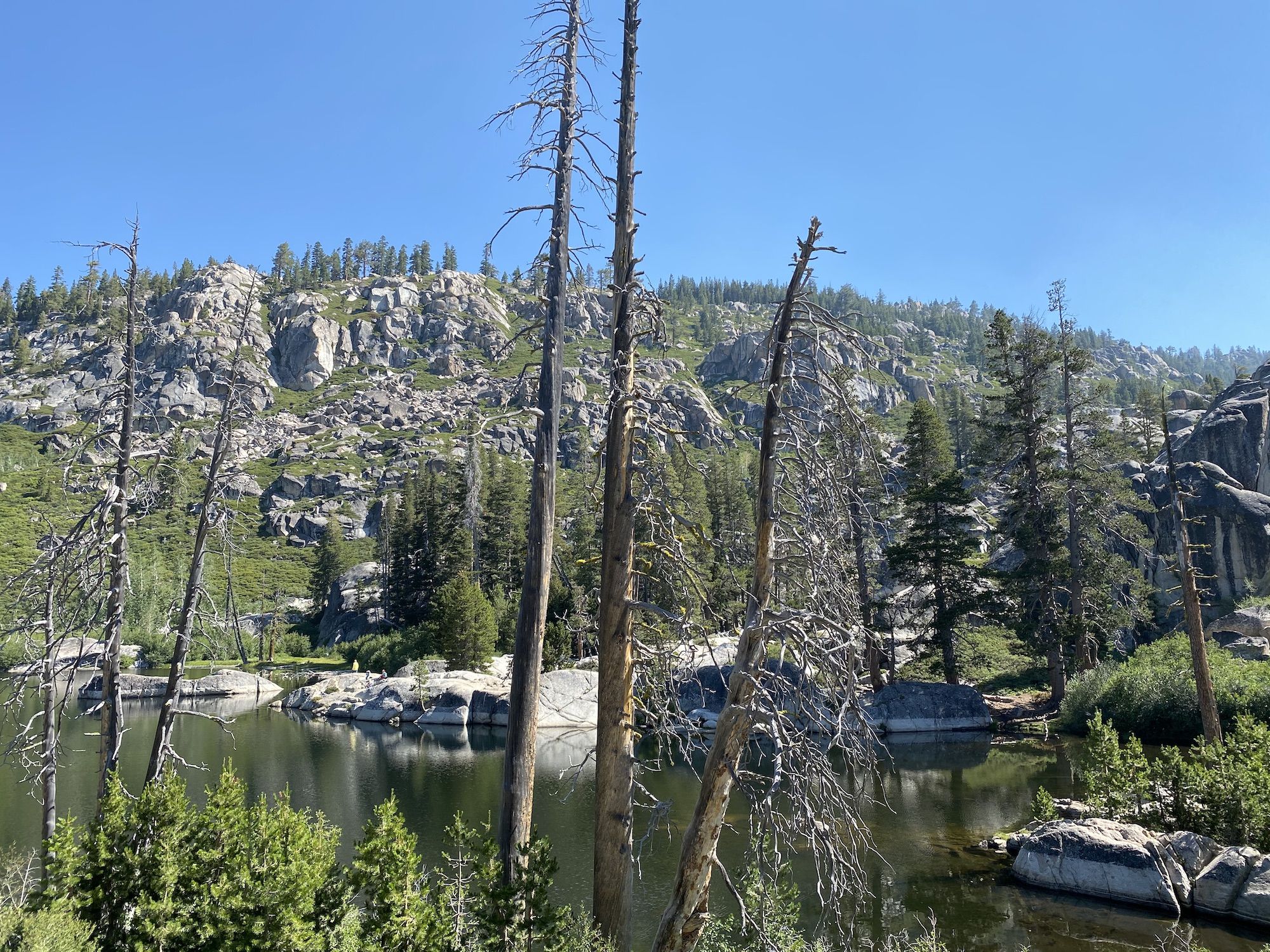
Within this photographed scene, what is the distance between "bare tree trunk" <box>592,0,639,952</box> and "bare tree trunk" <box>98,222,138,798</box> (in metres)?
7.30

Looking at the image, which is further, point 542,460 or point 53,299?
point 53,299

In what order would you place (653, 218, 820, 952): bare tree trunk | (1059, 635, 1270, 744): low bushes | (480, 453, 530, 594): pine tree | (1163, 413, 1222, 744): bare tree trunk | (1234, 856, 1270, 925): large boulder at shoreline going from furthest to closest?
1. (480, 453, 530, 594): pine tree
2. (1059, 635, 1270, 744): low bushes
3. (1163, 413, 1222, 744): bare tree trunk
4. (1234, 856, 1270, 925): large boulder at shoreline
5. (653, 218, 820, 952): bare tree trunk

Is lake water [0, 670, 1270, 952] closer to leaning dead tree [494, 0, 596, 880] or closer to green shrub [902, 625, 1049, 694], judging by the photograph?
leaning dead tree [494, 0, 596, 880]

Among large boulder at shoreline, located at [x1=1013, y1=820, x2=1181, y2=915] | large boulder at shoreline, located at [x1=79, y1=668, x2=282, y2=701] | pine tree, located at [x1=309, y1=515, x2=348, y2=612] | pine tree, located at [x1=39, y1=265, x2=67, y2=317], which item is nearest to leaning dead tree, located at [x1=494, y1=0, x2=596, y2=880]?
large boulder at shoreline, located at [x1=1013, y1=820, x2=1181, y2=915]

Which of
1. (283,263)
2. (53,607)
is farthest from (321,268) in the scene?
(53,607)

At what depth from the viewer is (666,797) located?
22.5m

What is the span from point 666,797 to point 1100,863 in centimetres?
1165

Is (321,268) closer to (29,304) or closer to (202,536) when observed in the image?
(29,304)

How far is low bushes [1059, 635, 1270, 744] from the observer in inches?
934

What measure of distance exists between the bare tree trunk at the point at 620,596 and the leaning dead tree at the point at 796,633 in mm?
756

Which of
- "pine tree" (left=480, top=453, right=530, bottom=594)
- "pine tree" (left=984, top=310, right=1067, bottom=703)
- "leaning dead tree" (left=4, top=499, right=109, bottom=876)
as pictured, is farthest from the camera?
"pine tree" (left=480, top=453, right=530, bottom=594)

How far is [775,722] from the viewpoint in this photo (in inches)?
256

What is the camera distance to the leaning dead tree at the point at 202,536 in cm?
1041

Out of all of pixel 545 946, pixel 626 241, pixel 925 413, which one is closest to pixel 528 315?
pixel 626 241
